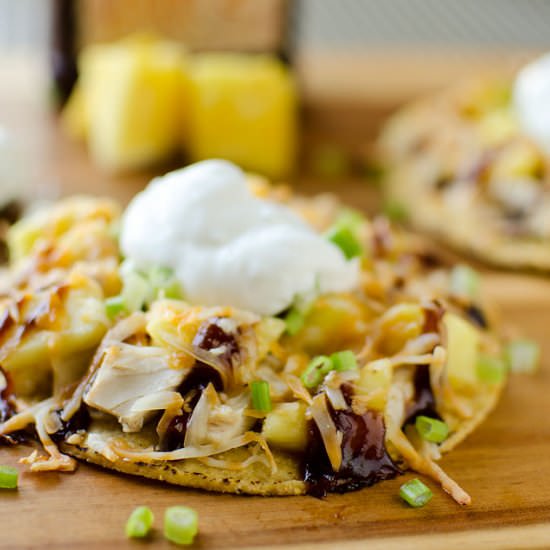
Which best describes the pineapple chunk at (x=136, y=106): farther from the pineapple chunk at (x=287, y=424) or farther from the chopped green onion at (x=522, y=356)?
the pineapple chunk at (x=287, y=424)

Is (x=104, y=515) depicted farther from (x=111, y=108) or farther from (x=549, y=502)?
(x=111, y=108)

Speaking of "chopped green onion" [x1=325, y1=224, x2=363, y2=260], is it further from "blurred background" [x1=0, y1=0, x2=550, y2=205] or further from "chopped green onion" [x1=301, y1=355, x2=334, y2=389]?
"blurred background" [x1=0, y1=0, x2=550, y2=205]

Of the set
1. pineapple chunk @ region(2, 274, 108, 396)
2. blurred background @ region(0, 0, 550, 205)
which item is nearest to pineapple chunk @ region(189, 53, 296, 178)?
blurred background @ region(0, 0, 550, 205)

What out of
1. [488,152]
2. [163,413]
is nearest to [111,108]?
[488,152]

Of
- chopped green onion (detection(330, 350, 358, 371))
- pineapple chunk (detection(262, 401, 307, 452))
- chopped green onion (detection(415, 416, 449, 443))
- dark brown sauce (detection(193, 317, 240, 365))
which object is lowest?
chopped green onion (detection(415, 416, 449, 443))

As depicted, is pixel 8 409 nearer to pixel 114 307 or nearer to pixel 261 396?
pixel 114 307

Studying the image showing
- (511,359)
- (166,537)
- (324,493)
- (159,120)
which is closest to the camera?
(166,537)

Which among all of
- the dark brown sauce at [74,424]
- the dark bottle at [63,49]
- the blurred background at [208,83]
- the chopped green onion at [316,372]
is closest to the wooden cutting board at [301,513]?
the dark brown sauce at [74,424]
